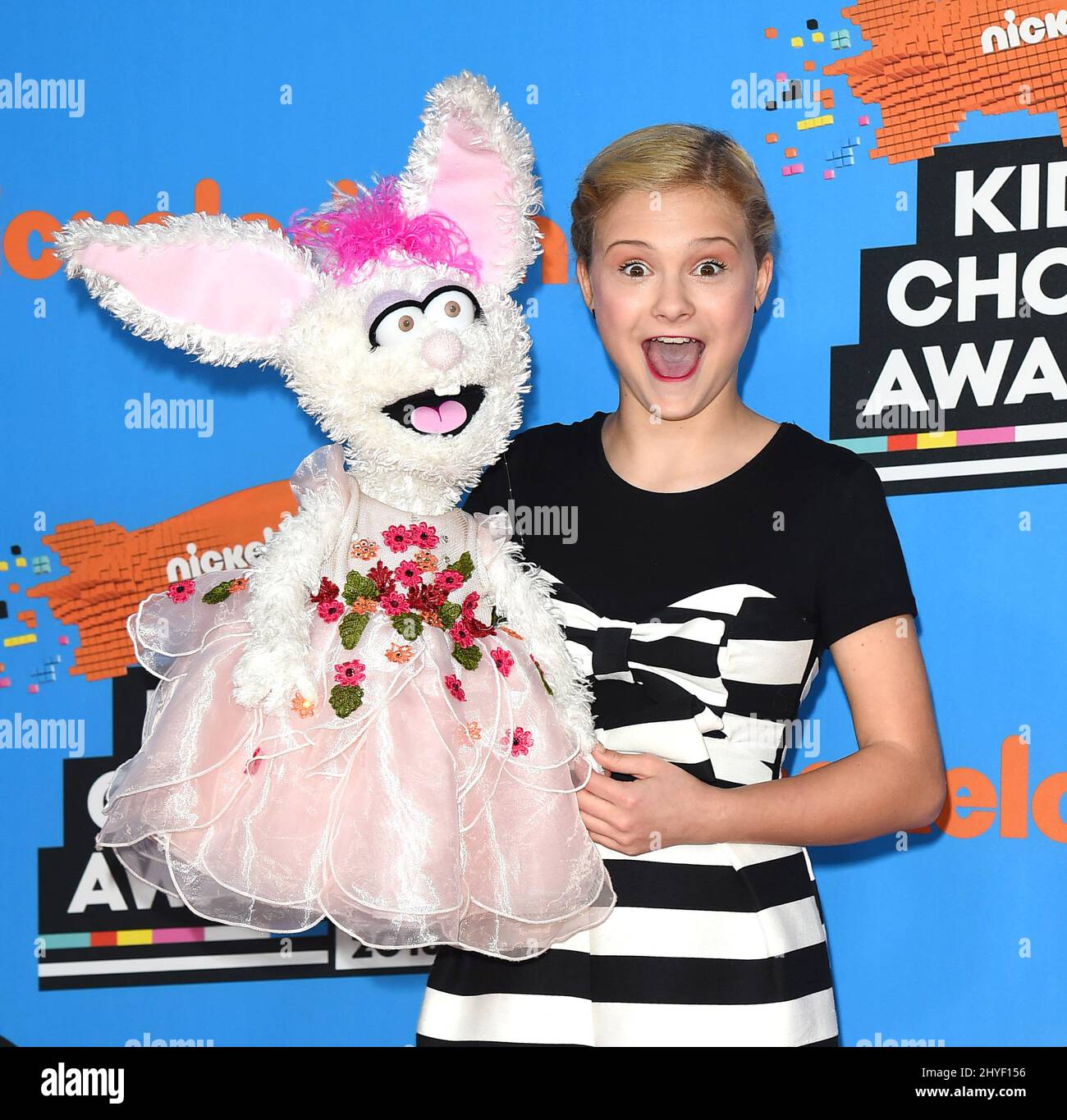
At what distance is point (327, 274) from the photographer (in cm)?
115

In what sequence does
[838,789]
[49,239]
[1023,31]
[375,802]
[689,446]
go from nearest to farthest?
1. [375,802]
2. [838,789]
3. [689,446]
4. [1023,31]
5. [49,239]

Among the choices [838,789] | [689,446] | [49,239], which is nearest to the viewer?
[838,789]

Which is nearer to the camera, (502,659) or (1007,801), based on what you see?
(502,659)

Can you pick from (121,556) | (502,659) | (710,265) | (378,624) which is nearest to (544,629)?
(502,659)

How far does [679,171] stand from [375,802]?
2.12ft

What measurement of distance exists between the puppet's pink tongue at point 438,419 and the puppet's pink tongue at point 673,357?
0.20m

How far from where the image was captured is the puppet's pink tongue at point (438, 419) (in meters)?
1.13

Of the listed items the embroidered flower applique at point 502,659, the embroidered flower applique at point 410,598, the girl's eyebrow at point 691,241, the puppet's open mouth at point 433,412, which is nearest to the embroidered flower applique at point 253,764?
the embroidered flower applique at point 410,598

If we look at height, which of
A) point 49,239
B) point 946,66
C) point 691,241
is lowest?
point 691,241

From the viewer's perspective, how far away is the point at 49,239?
1.62m

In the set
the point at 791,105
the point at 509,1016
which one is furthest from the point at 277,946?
the point at 791,105

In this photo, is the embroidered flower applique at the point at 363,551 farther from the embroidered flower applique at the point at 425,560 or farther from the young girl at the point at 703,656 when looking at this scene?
the young girl at the point at 703,656

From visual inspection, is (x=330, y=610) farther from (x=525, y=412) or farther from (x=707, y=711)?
(x=525, y=412)

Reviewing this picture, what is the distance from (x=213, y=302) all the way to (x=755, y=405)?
750mm
